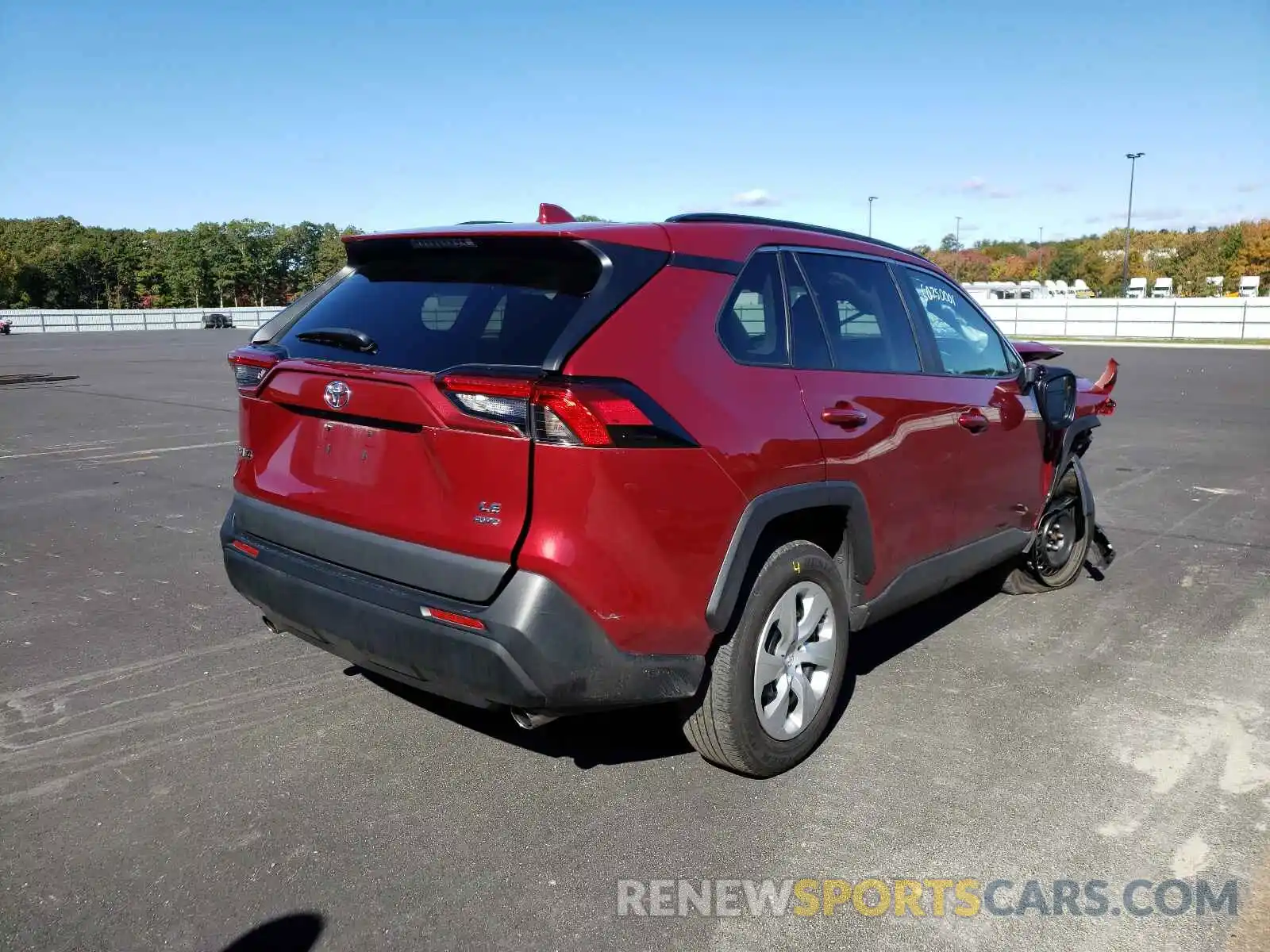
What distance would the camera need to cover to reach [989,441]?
4.66 meters

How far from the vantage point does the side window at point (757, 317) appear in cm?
327

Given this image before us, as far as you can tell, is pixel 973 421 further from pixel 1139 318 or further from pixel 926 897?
pixel 1139 318

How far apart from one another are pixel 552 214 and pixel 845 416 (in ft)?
4.25

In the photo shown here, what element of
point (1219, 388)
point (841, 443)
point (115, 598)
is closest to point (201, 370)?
point (115, 598)

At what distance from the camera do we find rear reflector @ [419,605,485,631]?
9.27 feet

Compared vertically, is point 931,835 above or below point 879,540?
below

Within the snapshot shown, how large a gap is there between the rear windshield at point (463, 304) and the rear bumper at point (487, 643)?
26.8 inches

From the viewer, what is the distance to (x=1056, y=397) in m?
5.29

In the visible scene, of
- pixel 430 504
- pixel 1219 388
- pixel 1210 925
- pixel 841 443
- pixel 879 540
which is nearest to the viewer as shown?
pixel 1210 925

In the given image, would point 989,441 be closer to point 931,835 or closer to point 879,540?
Answer: point 879,540

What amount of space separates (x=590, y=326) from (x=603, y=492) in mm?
482

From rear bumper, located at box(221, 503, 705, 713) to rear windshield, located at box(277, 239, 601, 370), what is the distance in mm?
680

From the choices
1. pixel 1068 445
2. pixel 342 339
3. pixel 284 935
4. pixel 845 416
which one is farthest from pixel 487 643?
pixel 1068 445

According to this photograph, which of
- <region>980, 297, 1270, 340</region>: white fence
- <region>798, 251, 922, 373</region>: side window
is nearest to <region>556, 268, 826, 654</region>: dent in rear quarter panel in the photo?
<region>798, 251, 922, 373</region>: side window
